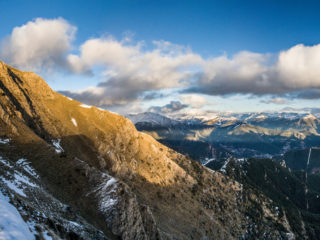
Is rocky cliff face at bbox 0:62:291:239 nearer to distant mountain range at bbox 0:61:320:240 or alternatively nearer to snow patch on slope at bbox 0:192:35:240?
distant mountain range at bbox 0:61:320:240

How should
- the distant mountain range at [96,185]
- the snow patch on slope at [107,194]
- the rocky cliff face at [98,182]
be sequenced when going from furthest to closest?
the snow patch on slope at [107,194] → the rocky cliff face at [98,182] → the distant mountain range at [96,185]

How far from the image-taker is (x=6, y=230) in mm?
13867

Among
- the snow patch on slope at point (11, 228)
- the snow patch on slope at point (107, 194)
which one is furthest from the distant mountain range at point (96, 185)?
the snow patch on slope at point (107, 194)

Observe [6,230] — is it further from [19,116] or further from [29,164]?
[19,116]

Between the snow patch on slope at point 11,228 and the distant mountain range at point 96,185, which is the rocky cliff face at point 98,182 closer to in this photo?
the distant mountain range at point 96,185

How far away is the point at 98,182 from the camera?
50438mm

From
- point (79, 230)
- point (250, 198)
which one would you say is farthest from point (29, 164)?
point (250, 198)

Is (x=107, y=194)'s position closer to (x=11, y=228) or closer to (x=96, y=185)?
(x=96, y=185)

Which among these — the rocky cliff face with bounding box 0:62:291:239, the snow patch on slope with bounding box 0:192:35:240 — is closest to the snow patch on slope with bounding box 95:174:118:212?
the rocky cliff face with bounding box 0:62:291:239

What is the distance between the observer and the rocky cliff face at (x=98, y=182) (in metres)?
36.6

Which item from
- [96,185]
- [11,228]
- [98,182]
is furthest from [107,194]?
[11,228]

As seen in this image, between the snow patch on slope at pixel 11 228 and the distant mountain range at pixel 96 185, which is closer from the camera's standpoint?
the snow patch on slope at pixel 11 228

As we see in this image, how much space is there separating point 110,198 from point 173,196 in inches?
2836

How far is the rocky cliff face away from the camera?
120ft
